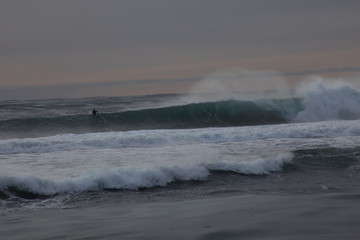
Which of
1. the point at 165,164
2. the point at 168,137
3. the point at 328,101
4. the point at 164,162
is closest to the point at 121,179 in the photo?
the point at 165,164

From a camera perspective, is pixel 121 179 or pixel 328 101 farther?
pixel 328 101

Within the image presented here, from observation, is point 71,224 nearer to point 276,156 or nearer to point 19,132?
point 276,156

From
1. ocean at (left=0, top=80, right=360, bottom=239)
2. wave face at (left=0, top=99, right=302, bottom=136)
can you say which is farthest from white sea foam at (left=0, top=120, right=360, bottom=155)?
Result: wave face at (left=0, top=99, right=302, bottom=136)

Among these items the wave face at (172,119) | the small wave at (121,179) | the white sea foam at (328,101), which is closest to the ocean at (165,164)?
the small wave at (121,179)

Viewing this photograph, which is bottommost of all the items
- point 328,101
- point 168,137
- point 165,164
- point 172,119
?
point 165,164

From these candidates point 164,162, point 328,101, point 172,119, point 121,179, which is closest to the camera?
point 121,179

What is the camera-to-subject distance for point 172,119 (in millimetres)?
24344

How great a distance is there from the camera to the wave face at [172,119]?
71.3ft

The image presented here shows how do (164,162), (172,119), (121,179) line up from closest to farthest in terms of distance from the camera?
(121,179)
(164,162)
(172,119)

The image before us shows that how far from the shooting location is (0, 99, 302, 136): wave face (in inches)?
856

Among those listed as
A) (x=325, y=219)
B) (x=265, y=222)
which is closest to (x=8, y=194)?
(x=265, y=222)

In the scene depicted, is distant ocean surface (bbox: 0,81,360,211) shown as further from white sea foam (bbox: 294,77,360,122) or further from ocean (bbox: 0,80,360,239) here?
white sea foam (bbox: 294,77,360,122)

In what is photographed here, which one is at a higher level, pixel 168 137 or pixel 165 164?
pixel 168 137

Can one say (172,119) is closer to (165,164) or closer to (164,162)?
(164,162)
